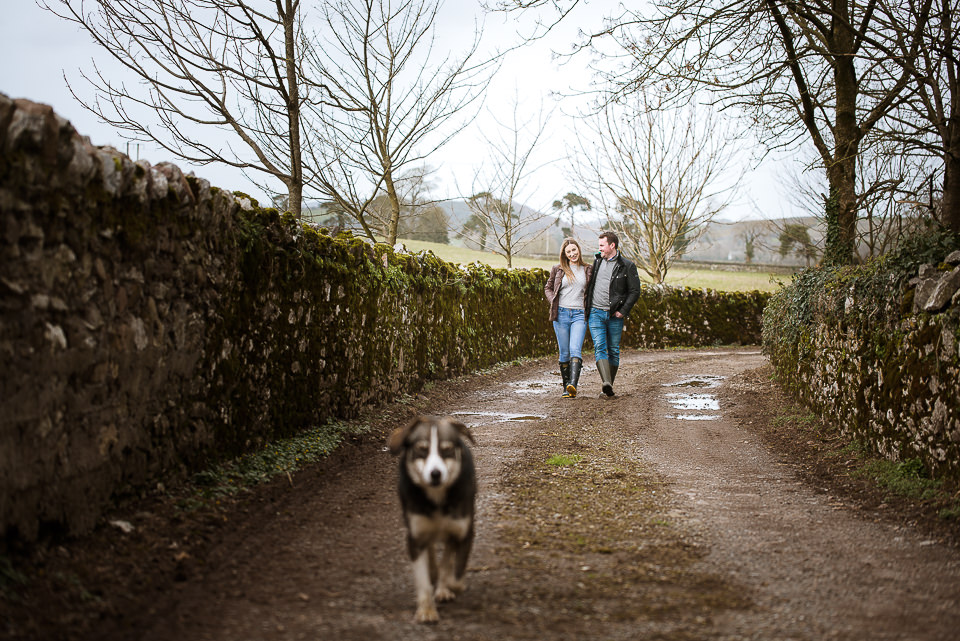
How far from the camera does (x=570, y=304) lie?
10.5 metres

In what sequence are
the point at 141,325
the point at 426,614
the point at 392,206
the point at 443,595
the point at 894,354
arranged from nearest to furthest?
the point at 426,614 < the point at 443,595 < the point at 141,325 < the point at 894,354 < the point at 392,206

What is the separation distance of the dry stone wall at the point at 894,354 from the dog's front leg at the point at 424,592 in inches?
153

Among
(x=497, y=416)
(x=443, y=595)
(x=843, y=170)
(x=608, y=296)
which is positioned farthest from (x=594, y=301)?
(x=443, y=595)

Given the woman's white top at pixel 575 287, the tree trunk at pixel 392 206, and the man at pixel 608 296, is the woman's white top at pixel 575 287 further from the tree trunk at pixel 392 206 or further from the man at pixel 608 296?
the tree trunk at pixel 392 206

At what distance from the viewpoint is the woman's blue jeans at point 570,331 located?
34.1ft

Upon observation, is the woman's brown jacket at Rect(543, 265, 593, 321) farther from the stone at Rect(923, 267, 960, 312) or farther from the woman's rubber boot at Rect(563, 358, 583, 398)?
the stone at Rect(923, 267, 960, 312)

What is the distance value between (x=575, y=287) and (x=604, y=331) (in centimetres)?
74

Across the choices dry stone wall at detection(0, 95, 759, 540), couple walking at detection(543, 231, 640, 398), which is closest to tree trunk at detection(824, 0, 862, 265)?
couple walking at detection(543, 231, 640, 398)

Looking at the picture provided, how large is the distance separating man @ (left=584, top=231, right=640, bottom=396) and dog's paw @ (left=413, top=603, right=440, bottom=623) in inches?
283

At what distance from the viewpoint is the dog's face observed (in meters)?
3.22

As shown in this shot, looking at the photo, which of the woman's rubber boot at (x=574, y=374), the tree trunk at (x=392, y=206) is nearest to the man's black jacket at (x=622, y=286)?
the woman's rubber boot at (x=574, y=374)

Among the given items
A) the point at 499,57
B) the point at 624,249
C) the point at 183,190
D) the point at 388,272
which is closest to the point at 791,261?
the point at 624,249

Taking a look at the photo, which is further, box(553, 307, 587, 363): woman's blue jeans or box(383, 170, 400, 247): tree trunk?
box(383, 170, 400, 247): tree trunk

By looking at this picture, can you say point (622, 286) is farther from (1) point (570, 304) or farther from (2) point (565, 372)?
(2) point (565, 372)
